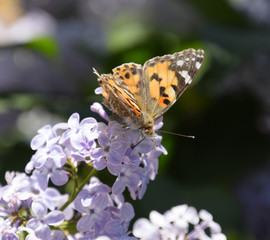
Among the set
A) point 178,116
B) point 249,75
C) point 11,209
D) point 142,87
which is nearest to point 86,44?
point 178,116

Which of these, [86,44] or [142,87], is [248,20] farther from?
[142,87]

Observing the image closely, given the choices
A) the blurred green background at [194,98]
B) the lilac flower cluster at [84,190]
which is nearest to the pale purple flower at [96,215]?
the lilac flower cluster at [84,190]

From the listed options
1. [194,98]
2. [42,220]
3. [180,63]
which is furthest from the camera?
[194,98]

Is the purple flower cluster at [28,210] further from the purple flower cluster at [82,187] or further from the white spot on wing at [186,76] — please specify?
the white spot on wing at [186,76]

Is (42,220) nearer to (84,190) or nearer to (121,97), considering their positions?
(84,190)

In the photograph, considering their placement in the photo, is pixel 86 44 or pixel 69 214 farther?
pixel 86 44

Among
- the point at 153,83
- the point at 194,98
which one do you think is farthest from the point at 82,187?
the point at 194,98
